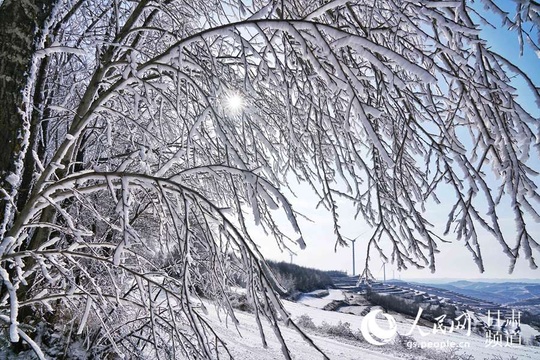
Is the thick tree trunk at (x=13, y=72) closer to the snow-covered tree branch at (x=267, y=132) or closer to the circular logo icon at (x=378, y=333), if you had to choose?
the snow-covered tree branch at (x=267, y=132)

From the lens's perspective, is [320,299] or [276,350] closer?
[276,350]

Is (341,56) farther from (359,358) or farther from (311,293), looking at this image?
(311,293)

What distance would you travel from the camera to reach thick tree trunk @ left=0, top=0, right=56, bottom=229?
6.54 ft

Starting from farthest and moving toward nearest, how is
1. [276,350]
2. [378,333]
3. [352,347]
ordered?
[378,333] → [352,347] → [276,350]

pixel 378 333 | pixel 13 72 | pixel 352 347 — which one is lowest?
pixel 378 333

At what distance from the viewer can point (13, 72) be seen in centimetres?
201

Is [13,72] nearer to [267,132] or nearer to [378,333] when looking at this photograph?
[267,132]

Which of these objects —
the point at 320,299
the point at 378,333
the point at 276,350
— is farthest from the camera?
the point at 320,299

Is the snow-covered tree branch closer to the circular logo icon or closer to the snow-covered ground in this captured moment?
the snow-covered ground

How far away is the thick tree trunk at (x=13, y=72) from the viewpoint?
1993 millimetres

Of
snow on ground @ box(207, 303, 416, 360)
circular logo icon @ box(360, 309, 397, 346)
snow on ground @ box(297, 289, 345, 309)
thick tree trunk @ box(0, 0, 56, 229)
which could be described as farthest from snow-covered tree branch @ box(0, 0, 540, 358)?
snow on ground @ box(297, 289, 345, 309)

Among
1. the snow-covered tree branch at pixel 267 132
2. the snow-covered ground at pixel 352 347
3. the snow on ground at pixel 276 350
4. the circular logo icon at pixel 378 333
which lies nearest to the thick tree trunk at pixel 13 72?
the snow-covered tree branch at pixel 267 132

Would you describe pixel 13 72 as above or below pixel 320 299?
above

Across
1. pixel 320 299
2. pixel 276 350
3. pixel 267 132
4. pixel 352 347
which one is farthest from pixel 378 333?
pixel 267 132
